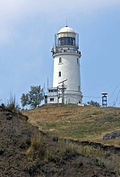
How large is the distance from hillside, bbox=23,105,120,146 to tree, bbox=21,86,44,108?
514cm

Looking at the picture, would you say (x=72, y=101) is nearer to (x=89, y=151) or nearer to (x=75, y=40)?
(x=75, y=40)

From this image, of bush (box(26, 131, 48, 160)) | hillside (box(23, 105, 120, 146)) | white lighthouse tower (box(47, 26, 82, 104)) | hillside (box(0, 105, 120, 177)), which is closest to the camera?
hillside (box(0, 105, 120, 177))

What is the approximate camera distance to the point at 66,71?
74750 millimetres

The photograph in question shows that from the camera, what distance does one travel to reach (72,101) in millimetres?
74312

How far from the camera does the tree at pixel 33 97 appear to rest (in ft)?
248

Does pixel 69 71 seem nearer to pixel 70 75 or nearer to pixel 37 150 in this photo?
pixel 70 75

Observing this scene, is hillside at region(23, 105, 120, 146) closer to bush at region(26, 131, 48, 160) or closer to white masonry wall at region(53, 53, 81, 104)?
white masonry wall at region(53, 53, 81, 104)

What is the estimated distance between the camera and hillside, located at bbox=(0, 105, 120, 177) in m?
14.4

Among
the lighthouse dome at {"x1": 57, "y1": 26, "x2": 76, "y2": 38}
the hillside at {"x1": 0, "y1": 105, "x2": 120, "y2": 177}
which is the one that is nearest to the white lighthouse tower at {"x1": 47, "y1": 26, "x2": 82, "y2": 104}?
the lighthouse dome at {"x1": 57, "y1": 26, "x2": 76, "y2": 38}

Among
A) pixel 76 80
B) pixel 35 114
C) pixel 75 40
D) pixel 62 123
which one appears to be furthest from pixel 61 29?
pixel 62 123

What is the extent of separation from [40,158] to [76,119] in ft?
137

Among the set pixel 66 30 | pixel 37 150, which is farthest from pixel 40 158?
pixel 66 30

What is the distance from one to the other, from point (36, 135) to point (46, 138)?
1.18 meters

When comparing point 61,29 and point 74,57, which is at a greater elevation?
point 61,29
